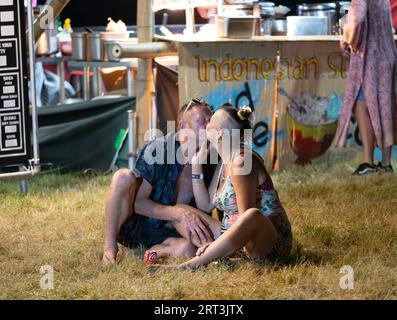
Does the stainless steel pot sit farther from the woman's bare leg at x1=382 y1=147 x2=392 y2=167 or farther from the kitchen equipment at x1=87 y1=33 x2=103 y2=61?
the woman's bare leg at x1=382 y1=147 x2=392 y2=167

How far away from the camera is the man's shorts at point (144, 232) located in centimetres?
560

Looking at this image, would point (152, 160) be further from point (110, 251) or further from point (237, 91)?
point (237, 91)

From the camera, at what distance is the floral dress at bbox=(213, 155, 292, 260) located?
5.17 meters

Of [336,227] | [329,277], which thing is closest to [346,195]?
[336,227]

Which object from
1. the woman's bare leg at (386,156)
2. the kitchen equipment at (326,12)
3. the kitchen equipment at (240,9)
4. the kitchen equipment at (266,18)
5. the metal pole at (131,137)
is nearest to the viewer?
the metal pole at (131,137)

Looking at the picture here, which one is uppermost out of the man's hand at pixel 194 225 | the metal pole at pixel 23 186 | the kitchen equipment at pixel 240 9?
the kitchen equipment at pixel 240 9

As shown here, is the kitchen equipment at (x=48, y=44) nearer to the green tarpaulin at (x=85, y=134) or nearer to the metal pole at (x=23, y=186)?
the green tarpaulin at (x=85, y=134)

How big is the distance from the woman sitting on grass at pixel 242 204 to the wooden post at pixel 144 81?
3.00m

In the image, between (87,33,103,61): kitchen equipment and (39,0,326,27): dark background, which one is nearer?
(87,33,103,61): kitchen equipment

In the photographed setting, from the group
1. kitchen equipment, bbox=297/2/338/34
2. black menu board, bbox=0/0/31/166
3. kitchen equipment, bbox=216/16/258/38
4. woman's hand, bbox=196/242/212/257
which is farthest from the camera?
kitchen equipment, bbox=297/2/338/34

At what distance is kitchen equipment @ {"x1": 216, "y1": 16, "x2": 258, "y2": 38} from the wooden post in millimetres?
647

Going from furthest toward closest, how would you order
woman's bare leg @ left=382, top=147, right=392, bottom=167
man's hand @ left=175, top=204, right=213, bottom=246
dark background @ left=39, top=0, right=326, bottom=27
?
dark background @ left=39, top=0, right=326, bottom=27
woman's bare leg @ left=382, top=147, right=392, bottom=167
man's hand @ left=175, top=204, right=213, bottom=246

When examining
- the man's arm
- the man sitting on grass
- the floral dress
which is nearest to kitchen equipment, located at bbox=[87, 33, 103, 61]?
the man sitting on grass

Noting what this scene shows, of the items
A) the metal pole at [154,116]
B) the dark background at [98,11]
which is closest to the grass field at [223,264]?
the metal pole at [154,116]
